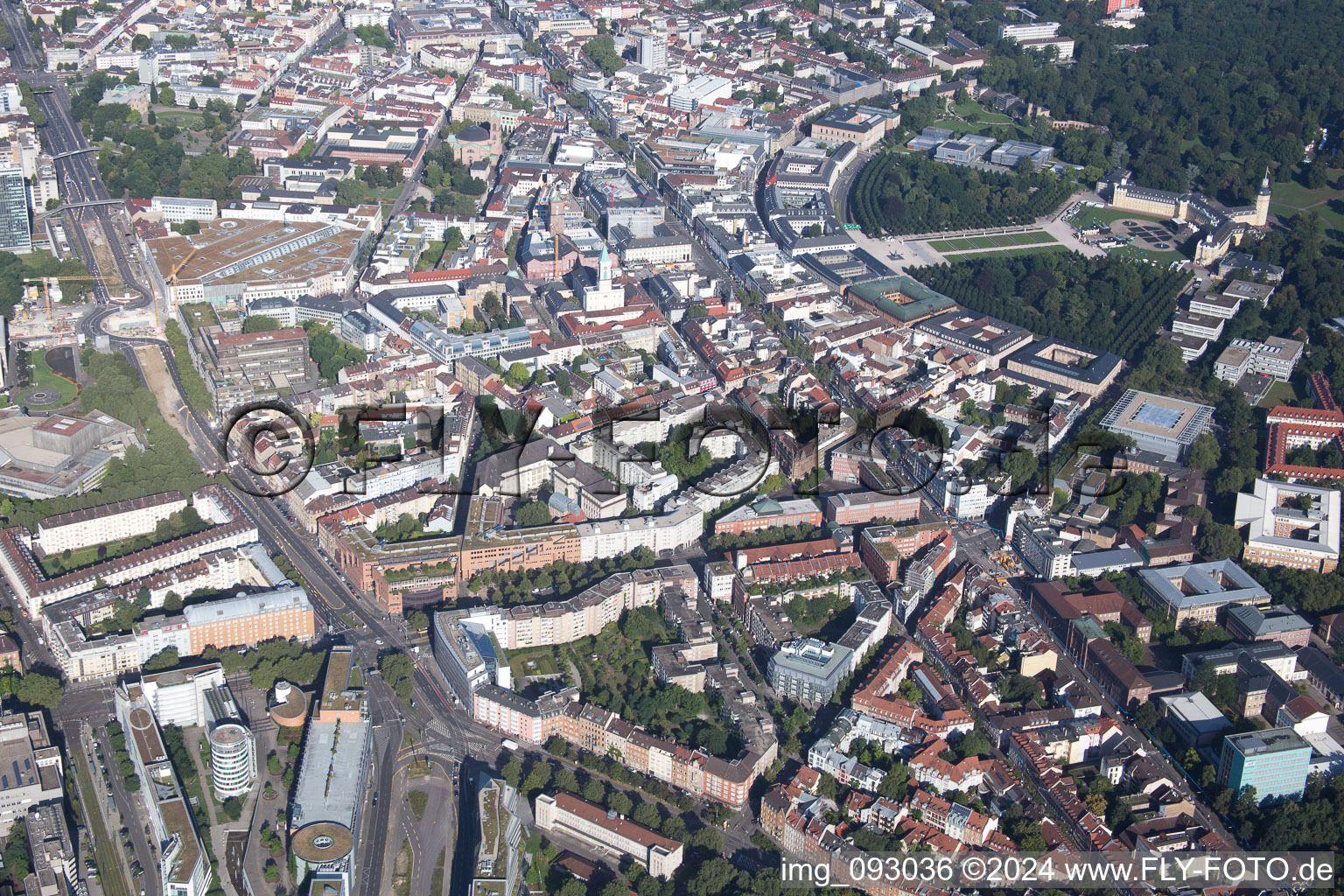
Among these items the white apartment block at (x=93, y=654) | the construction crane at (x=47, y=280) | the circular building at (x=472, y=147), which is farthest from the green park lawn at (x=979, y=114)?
the white apartment block at (x=93, y=654)

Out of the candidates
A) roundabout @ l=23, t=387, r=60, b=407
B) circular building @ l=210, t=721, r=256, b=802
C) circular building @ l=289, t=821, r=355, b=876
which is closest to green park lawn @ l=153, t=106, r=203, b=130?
roundabout @ l=23, t=387, r=60, b=407

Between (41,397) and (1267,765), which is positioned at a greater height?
(41,397)

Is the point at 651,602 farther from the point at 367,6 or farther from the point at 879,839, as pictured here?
the point at 367,6

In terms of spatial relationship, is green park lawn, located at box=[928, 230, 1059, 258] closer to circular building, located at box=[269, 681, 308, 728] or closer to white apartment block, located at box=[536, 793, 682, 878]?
white apartment block, located at box=[536, 793, 682, 878]

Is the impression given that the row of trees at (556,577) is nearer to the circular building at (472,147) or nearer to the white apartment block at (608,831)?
the white apartment block at (608,831)

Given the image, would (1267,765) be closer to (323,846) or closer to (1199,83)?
(323,846)

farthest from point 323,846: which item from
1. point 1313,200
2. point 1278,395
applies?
point 1313,200
